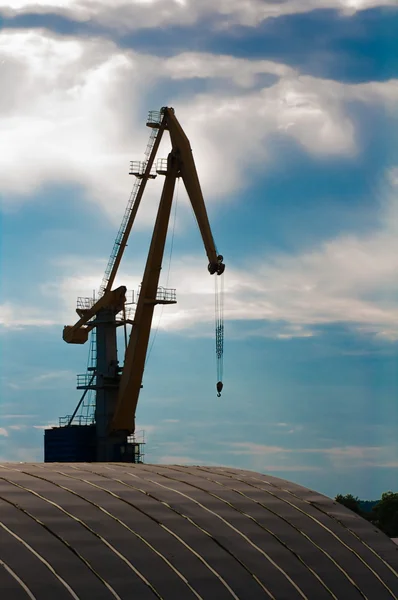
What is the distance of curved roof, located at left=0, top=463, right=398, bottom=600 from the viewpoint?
50000 millimetres

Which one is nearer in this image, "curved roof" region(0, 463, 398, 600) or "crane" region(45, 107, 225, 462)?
"curved roof" region(0, 463, 398, 600)

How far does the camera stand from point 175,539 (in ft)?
184

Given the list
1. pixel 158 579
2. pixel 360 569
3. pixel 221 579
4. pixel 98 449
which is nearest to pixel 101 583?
pixel 158 579

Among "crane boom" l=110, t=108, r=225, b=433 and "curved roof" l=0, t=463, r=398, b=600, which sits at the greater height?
"crane boom" l=110, t=108, r=225, b=433

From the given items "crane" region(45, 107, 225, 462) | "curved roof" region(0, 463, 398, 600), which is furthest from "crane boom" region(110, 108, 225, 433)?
"curved roof" region(0, 463, 398, 600)

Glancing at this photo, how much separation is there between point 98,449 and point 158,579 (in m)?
86.0

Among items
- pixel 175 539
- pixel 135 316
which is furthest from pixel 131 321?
pixel 175 539

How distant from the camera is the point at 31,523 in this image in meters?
52.4

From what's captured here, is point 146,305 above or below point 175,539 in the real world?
above

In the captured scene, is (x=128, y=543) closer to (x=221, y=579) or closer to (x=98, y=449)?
(x=221, y=579)

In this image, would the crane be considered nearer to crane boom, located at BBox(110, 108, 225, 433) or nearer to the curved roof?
crane boom, located at BBox(110, 108, 225, 433)

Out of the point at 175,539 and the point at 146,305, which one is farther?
the point at 146,305

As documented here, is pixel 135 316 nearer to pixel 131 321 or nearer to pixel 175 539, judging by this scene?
pixel 131 321

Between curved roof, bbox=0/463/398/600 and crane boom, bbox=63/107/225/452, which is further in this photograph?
crane boom, bbox=63/107/225/452
